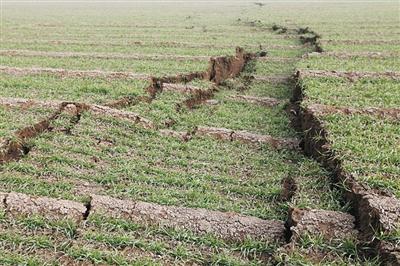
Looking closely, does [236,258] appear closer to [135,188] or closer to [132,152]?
[135,188]

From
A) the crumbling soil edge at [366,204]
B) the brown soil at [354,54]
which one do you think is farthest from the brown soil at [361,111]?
the brown soil at [354,54]

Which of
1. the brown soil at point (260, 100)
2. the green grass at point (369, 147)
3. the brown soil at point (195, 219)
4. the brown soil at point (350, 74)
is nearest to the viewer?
the brown soil at point (195, 219)

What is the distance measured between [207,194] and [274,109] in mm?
4800

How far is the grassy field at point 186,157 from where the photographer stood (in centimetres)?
563

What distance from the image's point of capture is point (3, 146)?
7.77m

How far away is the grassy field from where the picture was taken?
5.63 metres

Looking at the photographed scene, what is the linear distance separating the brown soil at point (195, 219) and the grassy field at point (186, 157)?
0.11ft

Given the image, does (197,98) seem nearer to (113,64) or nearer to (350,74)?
(113,64)

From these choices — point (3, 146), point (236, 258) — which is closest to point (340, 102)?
point (236, 258)

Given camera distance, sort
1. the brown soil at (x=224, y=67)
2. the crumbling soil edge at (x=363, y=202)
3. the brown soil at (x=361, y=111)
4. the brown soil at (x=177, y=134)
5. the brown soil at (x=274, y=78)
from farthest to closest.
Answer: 1. the brown soil at (x=224, y=67)
2. the brown soil at (x=274, y=78)
3. the brown soil at (x=177, y=134)
4. the brown soil at (x=361, y=111)
5. the crumbling soil edge at (x=363, y=202)

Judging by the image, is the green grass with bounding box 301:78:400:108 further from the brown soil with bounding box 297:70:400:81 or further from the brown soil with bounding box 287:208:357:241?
the brown soil with bounding box 287:208:357:241

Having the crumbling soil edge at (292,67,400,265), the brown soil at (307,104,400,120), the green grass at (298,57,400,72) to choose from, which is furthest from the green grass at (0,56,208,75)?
the crumbling soil edge at (292,67,400,265)

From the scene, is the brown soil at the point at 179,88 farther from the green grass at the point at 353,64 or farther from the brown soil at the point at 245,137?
the green grass at the point at 353,64

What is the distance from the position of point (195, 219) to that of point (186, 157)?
7.12 feet
